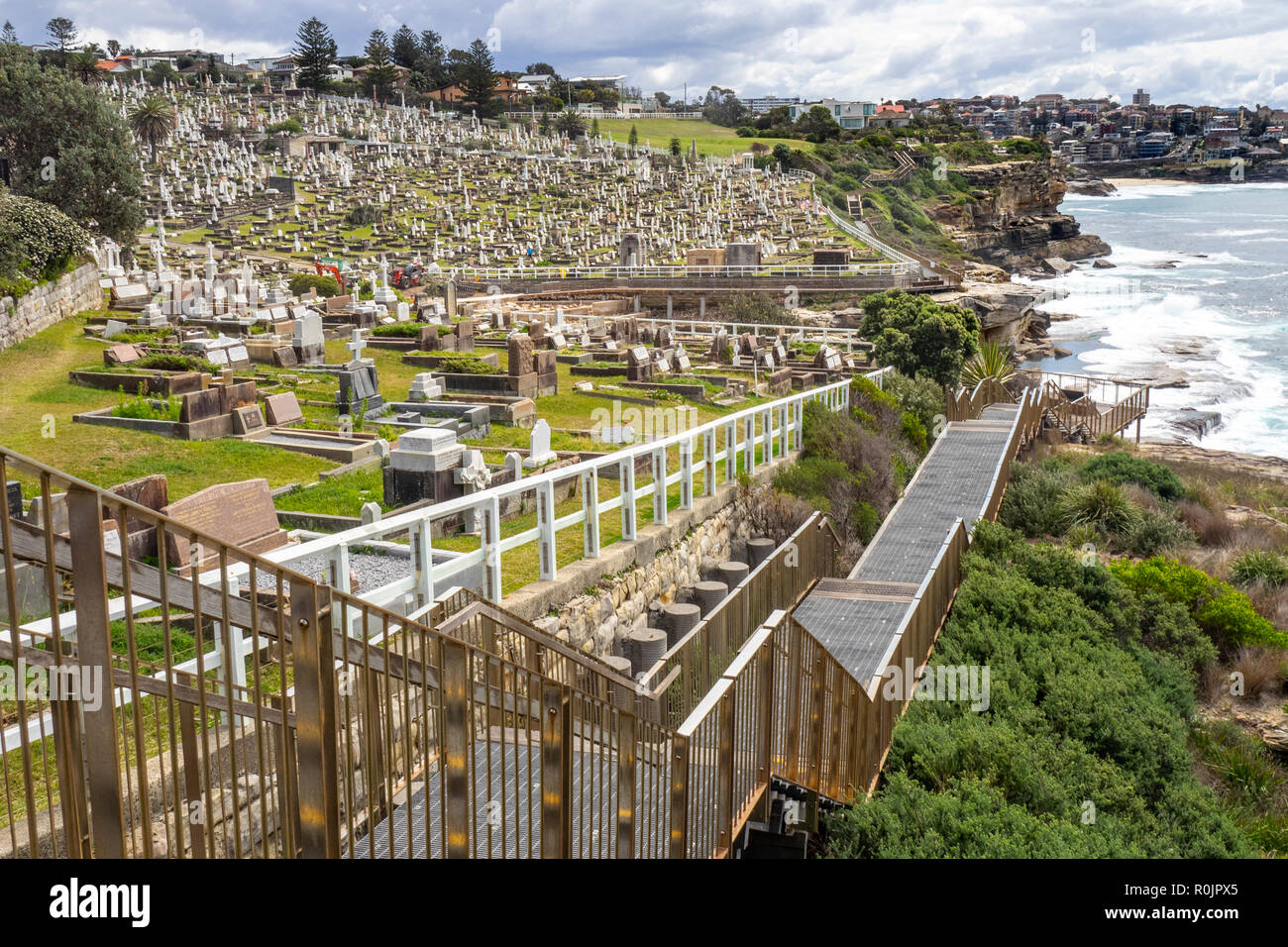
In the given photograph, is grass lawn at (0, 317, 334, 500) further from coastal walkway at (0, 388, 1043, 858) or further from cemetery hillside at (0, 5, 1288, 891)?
coastal walkway at (0, 388, 1043, 858)

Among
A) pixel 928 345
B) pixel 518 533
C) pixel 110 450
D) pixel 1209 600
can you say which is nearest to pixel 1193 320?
pixel 928 345

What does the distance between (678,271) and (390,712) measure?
4411cm

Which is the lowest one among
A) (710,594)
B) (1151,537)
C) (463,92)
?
(1151,537)

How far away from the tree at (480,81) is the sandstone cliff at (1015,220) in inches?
1779

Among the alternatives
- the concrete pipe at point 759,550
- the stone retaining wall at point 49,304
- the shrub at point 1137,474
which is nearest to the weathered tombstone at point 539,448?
the concrete pipe at point 759,550

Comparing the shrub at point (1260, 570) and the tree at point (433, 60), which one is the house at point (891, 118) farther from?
the shrub at point (1260, 570)

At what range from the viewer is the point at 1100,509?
61.5ft

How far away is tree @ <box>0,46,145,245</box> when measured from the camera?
36.3 metres

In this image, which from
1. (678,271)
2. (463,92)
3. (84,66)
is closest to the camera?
(678,271)

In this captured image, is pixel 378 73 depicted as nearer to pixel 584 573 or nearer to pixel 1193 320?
pixel 1193 320

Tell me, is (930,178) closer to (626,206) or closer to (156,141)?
(626,206)

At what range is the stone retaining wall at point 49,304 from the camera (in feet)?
75.3

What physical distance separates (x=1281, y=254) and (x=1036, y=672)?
93834 millimetres

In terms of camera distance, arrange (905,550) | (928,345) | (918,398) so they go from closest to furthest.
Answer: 1. (905,550)
2. (918,398)
3. (928,345)
